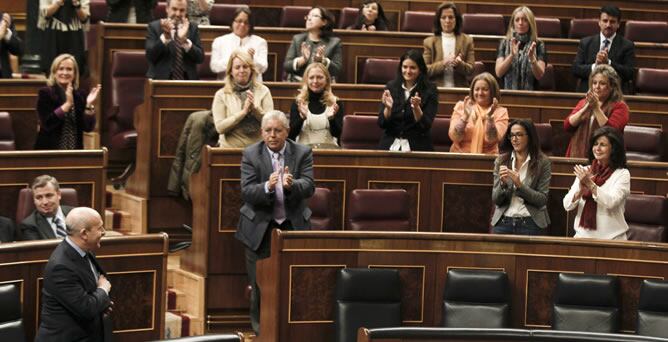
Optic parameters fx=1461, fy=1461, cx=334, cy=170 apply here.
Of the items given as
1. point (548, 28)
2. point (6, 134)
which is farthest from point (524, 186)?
point (548, 28)

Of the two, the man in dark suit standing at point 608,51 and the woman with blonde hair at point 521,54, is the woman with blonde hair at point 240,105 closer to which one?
the woman with blonde hair at point 521,54

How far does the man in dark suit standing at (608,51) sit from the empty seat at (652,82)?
7 centimetres

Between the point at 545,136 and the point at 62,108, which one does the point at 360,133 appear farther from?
the point at 62,108

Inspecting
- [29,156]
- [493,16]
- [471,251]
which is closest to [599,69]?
[471,251]

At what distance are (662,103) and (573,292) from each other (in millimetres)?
2058

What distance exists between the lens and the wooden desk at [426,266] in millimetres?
5719

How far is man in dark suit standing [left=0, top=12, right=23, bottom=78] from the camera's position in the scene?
730 cm

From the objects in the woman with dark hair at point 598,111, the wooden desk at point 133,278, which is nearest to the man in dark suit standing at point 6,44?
the wooden desk at point 133,278

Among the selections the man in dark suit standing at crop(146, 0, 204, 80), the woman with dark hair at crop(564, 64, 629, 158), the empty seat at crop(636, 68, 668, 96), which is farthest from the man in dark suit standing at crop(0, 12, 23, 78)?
the empty seat at crop(636, 68, 668, 96)

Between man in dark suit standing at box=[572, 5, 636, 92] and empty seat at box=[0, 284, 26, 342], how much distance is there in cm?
378

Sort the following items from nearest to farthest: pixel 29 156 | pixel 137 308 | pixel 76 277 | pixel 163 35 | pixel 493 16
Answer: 1. pixel 76 277
2. pixel 137 308
3. pixel 29 156
4. pixel 163 35
5. pixel 493 16

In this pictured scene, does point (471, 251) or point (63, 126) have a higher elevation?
point (63, 126)

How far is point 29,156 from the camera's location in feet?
19.8

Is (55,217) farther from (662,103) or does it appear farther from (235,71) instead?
(662,103)
